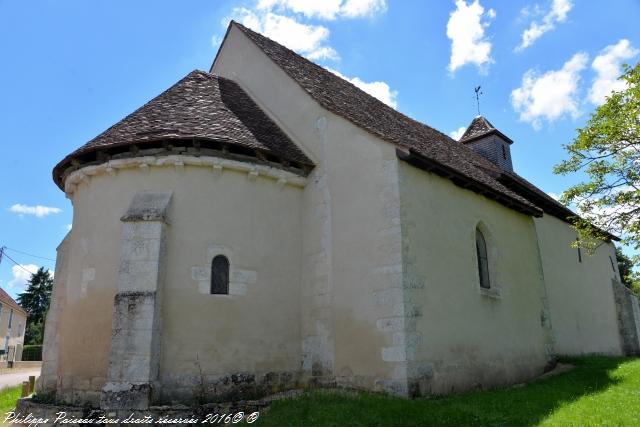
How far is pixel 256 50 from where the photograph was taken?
13.7 metres

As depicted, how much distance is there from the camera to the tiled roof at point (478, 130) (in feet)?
72.1

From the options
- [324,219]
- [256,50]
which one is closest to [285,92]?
[256,50]

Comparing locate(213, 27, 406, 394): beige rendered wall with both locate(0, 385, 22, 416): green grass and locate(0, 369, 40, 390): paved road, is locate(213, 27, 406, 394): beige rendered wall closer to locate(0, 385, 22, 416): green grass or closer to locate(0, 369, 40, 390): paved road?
locate(0, 385, 22, 416): green grass

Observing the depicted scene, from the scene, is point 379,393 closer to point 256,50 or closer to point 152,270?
point 152,270

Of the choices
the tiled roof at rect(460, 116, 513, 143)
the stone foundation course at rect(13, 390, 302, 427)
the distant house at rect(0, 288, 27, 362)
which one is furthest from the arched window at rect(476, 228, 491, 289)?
the distant house at rect(0, 288, 27, 362)

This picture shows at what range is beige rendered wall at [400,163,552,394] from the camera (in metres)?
9.75

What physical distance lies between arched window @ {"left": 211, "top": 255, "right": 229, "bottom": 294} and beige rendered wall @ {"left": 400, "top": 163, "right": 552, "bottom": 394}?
3606 mm

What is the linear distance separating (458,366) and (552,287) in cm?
774

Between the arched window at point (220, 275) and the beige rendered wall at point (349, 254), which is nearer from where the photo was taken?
the beige rendered wall at point (349, 254)

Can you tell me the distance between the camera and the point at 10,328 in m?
39.7

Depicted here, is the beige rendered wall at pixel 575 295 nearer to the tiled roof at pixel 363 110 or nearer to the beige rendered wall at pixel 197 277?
the tiled roof at pixel 363 110

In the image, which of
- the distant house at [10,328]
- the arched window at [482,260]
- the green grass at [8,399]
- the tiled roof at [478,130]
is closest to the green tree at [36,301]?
the distant house at [10,328]

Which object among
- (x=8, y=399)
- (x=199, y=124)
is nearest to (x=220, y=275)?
(x=199, y=124)

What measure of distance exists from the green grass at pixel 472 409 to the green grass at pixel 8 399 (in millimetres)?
7357
